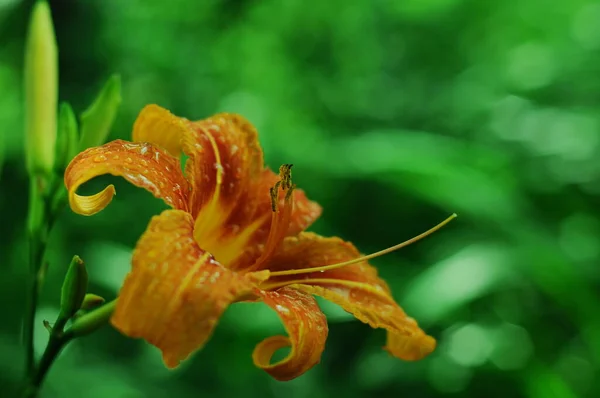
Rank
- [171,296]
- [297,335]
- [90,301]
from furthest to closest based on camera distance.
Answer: [90,301] → [297,335] → [171,296]

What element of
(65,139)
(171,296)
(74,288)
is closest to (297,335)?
(171,296)

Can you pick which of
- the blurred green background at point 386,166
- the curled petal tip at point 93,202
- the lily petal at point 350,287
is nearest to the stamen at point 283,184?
the lily petal at point 350,287

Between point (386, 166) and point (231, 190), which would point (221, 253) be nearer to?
point (231, 190)

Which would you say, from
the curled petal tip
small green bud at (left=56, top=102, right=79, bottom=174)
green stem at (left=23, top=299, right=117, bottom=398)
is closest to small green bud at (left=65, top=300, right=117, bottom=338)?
green stem at (left=23, top=299, right=117, bottom=398)

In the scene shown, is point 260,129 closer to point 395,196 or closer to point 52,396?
point 395,196

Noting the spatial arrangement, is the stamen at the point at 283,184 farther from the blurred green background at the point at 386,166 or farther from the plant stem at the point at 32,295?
the blurred green background at the point at 386,166

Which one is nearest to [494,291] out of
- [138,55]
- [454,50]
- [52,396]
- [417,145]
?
[417,145]

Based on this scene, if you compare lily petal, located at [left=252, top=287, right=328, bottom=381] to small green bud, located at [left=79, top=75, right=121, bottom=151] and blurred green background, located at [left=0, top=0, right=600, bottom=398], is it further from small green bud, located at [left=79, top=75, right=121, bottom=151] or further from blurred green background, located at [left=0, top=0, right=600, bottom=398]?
blurred green background, located at [left=0, top=0, right=600, bottom=398]
